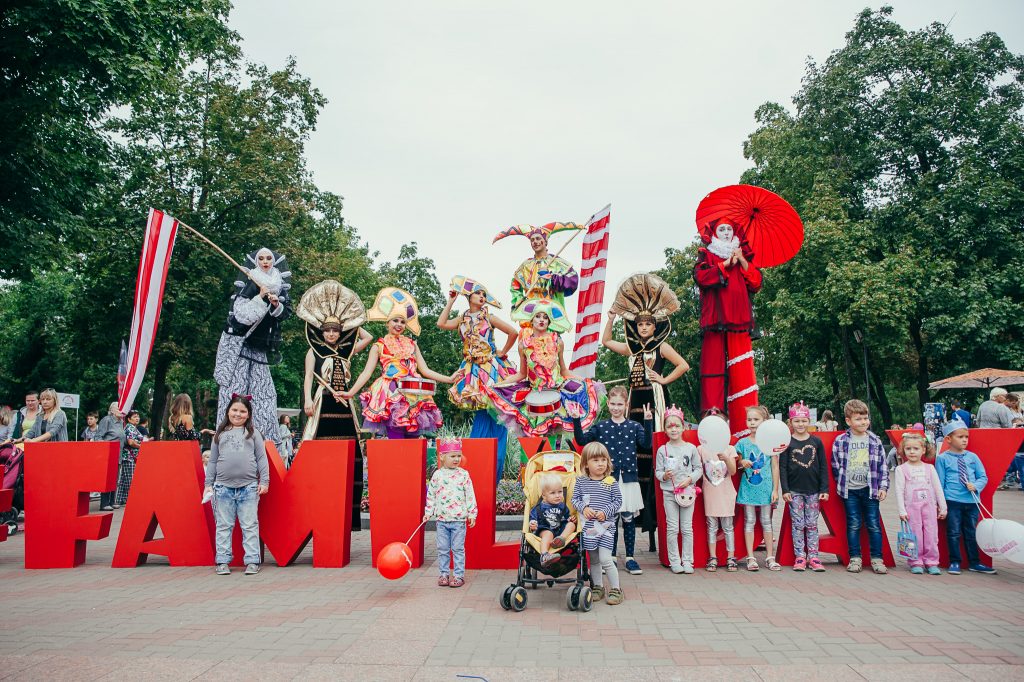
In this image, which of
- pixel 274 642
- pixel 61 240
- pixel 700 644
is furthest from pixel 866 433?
pixel 61 240

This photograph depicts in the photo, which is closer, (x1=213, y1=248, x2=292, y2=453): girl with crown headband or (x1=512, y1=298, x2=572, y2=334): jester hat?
(x1=512, y1=298, x2=572, y2=334): jester hat

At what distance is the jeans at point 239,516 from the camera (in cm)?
721

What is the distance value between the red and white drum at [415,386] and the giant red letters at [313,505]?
60.2 inches

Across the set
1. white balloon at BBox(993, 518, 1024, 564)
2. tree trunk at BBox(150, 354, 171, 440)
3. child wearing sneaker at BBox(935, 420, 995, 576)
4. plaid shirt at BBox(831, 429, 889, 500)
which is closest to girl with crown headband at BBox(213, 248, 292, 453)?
plaid shirt at BBox(831, 429, 889, 500)

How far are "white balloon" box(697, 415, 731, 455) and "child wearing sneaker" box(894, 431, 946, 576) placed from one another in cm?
172

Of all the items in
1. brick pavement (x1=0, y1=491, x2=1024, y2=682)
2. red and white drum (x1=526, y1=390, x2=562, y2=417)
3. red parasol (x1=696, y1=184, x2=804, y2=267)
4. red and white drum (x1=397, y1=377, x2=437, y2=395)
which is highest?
red parasol (x1=696, y1=184, x2=804, y2=267)

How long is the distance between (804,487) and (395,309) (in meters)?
5.52

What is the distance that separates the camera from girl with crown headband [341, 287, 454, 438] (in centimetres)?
903

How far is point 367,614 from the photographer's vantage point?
546 centimetres

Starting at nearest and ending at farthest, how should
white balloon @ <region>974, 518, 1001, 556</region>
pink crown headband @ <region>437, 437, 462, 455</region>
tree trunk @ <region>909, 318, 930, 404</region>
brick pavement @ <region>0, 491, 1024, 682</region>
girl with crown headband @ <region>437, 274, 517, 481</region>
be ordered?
brick pavement @ <region>0, 491, 1024, 682</region> → white balloon @ <region>974, 518, 1001, 556</region> → pink crown headband @ <region>437, 437, 462, 455</region> → girl with crown headband @ <region>437, 274, 517, 481</region> → tree trunk @ <region>909, 318, 930, 404</region>

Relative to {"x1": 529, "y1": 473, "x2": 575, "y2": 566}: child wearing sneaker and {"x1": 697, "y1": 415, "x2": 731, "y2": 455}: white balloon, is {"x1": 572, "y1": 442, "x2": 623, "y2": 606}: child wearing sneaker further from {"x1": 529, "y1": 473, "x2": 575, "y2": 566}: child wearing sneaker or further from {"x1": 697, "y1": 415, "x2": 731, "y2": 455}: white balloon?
{"x1": 697, "y1": 415, "x2": 731, "y2": 455}: white balloon

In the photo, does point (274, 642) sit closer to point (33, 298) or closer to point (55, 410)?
point (55, 410)

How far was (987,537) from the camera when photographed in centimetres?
642

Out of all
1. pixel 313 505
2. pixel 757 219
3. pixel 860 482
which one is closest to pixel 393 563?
pixel 313 505
